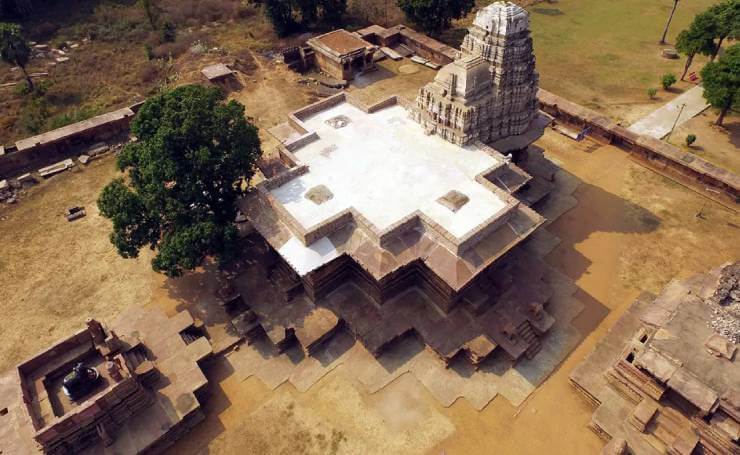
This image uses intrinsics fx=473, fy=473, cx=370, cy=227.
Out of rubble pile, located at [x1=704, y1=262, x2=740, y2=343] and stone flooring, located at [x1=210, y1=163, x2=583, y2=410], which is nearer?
rubble pile, located at [x1=704, y1=262, x2=740, y2=343]

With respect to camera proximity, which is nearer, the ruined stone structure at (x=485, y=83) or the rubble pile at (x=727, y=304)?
the rubble pile at (x=727, y=304)

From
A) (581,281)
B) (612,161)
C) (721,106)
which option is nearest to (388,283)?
(581,281)

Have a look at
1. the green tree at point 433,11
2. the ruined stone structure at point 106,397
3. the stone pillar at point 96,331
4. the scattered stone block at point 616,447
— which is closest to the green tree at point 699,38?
the green tree at point 433,11

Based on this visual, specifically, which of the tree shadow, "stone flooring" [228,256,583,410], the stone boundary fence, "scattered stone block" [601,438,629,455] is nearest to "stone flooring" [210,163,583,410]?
"stone flooring" [228,256,583,410]

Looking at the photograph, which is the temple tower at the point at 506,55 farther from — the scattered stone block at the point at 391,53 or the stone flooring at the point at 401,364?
the scattered stone block at the point at 391,53

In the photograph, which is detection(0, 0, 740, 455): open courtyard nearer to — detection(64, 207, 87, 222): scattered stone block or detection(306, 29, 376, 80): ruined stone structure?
detection(64, 207, 87, 222): scattered stone block

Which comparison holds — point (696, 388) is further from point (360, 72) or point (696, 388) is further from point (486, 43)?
point (360, 72)

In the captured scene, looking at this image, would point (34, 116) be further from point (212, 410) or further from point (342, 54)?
point (212, 410)
